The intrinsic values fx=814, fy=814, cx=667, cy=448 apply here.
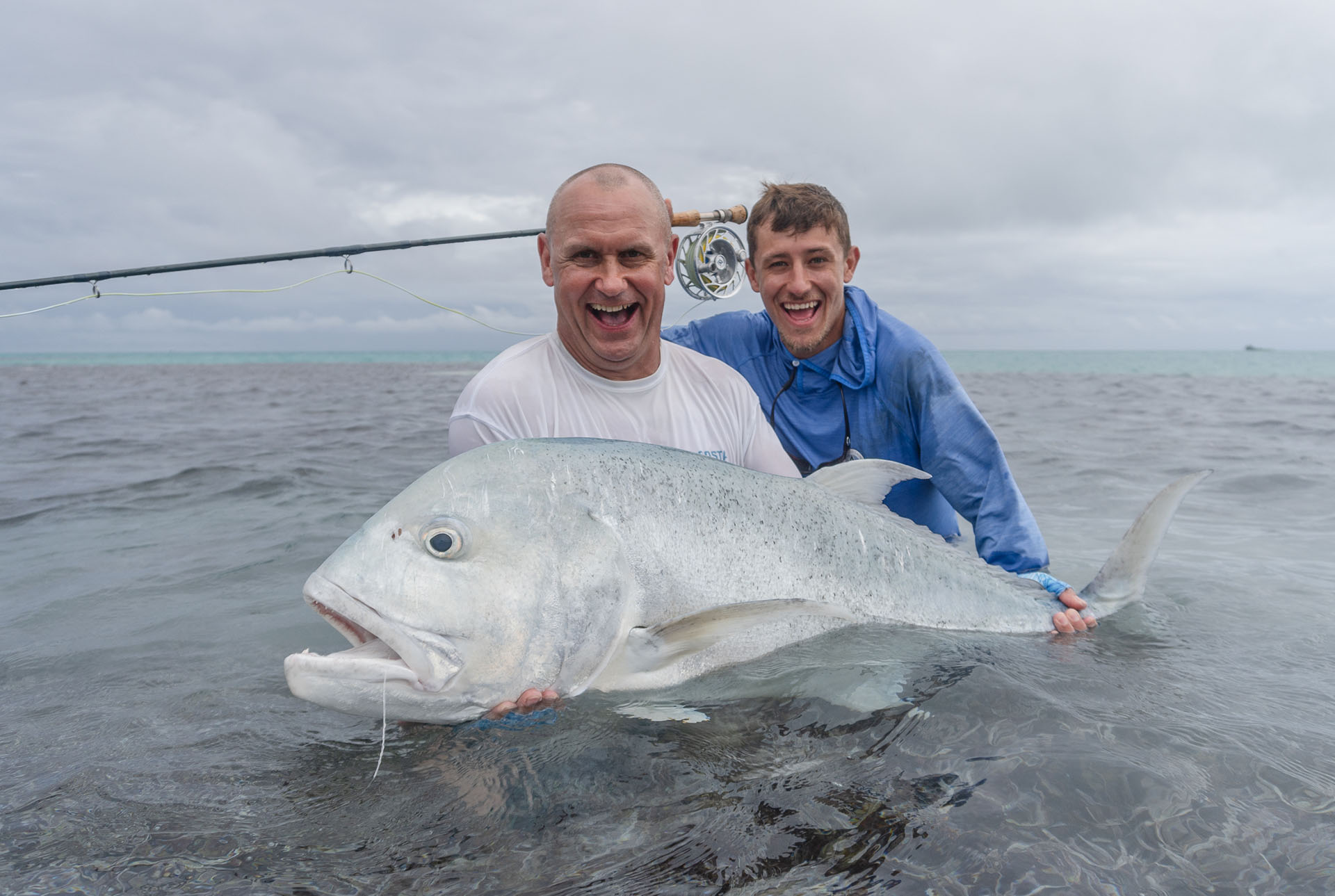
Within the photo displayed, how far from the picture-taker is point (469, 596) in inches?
85.2

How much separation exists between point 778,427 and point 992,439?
3.53 feet

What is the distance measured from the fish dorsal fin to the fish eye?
4.17ft

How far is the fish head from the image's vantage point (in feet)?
6.93

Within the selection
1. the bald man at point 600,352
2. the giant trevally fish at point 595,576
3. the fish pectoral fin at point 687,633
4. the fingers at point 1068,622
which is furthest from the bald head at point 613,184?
the fingers at point 1068,622

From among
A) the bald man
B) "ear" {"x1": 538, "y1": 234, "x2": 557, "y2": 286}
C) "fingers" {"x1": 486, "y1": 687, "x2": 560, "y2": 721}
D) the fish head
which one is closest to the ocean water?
"fingers" {"x1": 486, "y1": 687, "x2": 560, "y2": 721}

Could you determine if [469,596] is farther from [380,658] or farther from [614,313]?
[614,313]

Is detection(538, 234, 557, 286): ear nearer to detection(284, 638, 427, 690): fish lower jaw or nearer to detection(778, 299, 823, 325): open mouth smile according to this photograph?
detection(778, 299, 823, 325): open mouth smile

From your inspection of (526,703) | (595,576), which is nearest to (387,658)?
(526,703)

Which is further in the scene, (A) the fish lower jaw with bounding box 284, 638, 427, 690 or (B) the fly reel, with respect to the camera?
(B) the fly reel

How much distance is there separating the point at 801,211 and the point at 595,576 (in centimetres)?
258

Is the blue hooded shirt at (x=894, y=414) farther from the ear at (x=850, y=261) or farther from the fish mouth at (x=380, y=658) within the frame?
the fish mouth at (x=380, y=658)

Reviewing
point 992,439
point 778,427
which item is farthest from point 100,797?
point 992,439

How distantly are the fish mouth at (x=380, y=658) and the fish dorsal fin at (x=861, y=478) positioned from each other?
1411 mm

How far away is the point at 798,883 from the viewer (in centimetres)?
179
